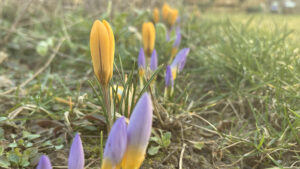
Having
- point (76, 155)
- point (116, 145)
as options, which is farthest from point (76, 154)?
point (116, 145)

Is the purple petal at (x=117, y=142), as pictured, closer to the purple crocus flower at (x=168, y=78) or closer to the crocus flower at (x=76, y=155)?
the crocus flower at (x=76, y=155)

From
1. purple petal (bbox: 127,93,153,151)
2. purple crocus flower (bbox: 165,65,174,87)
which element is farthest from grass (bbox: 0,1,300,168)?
purple petal (bbox: 127,93,153,151)

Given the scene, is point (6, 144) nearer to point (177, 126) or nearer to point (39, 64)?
point (177, 126)

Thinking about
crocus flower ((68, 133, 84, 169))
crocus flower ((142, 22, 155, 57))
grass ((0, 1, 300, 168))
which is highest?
crocus flower ((142, 22, 155, 57))

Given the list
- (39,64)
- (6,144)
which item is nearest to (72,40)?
(39,64)

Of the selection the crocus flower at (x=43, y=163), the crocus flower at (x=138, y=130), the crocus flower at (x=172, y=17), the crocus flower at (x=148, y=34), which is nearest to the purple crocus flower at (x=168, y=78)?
the crocus flower at (x=148, y=34)

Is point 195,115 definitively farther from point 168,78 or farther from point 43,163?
point 43,163

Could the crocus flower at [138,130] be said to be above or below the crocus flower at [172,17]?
below

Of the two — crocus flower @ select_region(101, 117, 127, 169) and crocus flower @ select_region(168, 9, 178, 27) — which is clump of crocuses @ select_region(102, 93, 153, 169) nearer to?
crocus flower @ select_region(101, 117, 127, 169)
